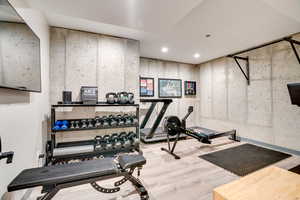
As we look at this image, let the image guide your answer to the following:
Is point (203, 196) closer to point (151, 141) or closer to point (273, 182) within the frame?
point (273, 182)

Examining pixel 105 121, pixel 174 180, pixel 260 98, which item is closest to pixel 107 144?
pixel 105 121

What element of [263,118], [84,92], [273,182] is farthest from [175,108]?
[273,182]

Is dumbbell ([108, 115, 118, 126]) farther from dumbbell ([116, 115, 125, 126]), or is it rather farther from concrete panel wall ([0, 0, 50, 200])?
concrete panel wall ([0, 0, 50, 200])

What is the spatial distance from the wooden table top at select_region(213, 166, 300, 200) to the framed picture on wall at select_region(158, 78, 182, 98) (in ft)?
14.0

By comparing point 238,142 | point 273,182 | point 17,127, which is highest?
point 17,127

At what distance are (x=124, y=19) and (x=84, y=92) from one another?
5.82 feet

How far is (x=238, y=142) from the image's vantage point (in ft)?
13.1

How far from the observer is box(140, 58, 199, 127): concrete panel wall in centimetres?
505

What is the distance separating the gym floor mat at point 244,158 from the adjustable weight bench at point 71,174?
77.0 inches

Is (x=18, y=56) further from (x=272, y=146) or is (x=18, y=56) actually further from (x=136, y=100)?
(x=272, y=146)

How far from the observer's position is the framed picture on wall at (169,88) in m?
5.26

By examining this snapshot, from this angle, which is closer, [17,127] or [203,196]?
[17,127]

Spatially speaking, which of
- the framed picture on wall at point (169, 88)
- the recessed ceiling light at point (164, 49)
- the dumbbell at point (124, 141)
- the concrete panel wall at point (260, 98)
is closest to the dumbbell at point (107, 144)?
the dumbbell at point (124, 141)

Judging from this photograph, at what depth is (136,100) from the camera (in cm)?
358
